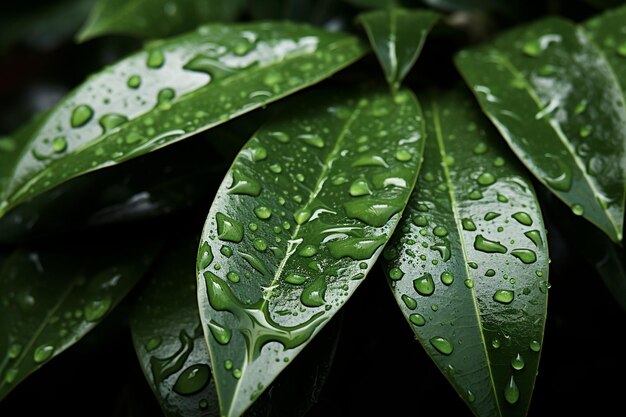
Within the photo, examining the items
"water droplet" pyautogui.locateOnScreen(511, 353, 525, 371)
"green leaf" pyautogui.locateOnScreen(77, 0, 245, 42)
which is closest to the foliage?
"water droplet" pyautogui.locateOnScreen(511, 353, 525, 371)

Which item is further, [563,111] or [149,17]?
[149,17]

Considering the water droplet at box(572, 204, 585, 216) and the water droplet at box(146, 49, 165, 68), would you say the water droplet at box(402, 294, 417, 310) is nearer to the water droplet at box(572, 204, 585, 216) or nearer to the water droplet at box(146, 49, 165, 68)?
the water droplet at box(572, 204, 585, 216)

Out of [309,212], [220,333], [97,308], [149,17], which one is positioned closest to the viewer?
[220,333]

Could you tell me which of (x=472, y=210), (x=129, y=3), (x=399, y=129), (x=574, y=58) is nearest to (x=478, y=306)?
(x=472, y=210)

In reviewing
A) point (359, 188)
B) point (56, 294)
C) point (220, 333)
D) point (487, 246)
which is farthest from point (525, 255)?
point (56, 294)

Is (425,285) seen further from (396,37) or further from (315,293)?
(396,37)

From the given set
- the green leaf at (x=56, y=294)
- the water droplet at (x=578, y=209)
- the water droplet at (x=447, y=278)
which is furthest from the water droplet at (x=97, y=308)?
the water droplet at (x=578, y=209)
